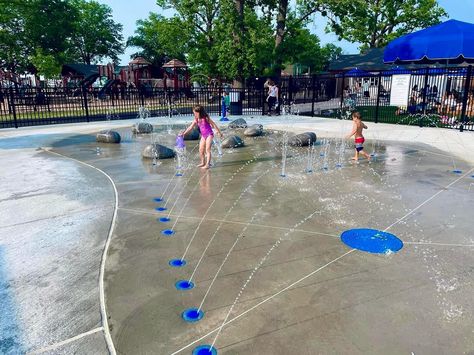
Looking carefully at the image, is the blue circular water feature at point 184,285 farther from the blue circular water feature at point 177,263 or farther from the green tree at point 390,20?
the green tree at point 390,20

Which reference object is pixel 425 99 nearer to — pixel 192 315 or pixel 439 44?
pixel 439 44

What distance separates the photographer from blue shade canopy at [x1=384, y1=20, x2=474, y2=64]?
43.5ft

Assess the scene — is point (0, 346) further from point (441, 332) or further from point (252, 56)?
point (252, 56)

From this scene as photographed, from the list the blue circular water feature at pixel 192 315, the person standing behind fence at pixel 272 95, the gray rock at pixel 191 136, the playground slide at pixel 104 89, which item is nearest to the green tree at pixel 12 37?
the playground slide at pixel 104 89

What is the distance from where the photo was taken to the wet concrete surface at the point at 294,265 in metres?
3.17

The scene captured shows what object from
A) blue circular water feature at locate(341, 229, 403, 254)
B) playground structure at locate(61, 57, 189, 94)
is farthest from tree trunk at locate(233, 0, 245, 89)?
blue circular water feature at locate(341, 229, 403, 254)

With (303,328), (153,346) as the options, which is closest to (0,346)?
(153,346)

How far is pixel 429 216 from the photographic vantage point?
5.82 metres

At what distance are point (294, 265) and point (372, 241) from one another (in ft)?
4.31

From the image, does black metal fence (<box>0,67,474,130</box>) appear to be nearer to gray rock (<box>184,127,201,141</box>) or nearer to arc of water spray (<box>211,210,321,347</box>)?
gray rock (<box>184,127,201,141</box>)

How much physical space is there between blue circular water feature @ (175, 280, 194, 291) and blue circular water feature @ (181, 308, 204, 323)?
14.8 inches

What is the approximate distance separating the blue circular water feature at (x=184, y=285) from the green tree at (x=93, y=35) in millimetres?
64429

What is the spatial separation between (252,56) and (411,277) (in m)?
22.4

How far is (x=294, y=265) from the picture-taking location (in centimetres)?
432
